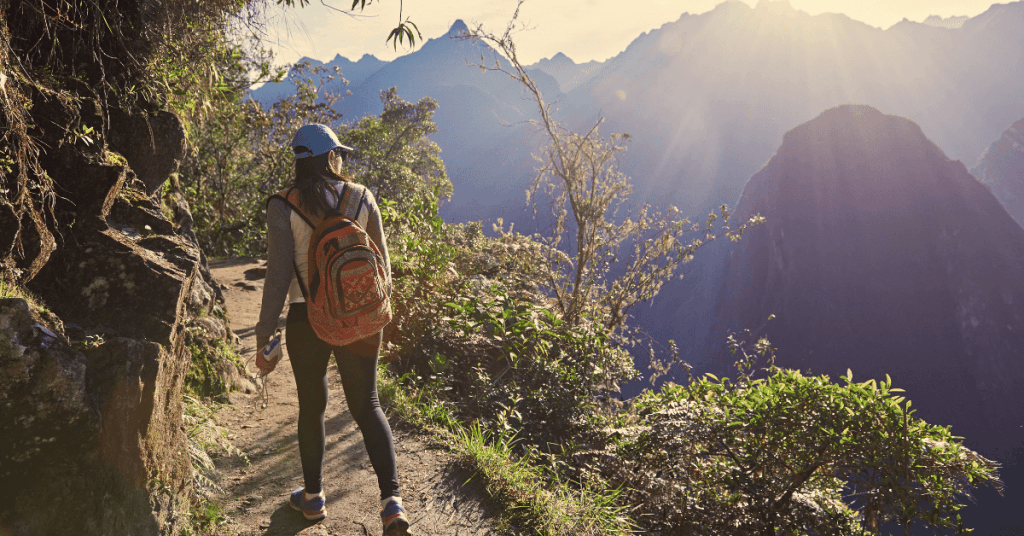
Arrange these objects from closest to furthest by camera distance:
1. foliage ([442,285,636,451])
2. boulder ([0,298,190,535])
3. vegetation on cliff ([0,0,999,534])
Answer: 1. boulder ([0,298,190,535])
2. vegetation on cliff ([0,0,999,534])
3. foliage ([442,285,636,451])

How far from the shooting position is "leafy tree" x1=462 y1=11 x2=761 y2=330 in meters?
6.43

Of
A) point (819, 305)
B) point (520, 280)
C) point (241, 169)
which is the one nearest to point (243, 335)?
point (520, 280)

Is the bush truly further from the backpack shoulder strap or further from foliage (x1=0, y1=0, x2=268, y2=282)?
foliage (x1=0, y1=0, x2=268, y2=282)

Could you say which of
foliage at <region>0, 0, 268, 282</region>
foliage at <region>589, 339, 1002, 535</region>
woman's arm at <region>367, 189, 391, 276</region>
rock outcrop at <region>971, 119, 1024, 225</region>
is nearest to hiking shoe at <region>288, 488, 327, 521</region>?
woman's arm at <region>367, 189, 391, 276</region>

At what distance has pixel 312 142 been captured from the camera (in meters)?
1.99

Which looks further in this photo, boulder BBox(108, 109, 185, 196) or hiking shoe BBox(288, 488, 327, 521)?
boulder BBox(108, 109, 185, 196)

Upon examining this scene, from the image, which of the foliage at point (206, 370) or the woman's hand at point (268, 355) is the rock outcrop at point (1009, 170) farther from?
the woman's hand at point (268, 355)

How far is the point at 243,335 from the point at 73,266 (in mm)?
3690

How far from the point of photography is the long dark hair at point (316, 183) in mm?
1906

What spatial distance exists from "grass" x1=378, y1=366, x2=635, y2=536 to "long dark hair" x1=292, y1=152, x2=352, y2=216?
193cm

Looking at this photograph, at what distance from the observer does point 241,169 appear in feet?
52.4

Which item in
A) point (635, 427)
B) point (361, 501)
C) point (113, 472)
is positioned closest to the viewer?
point (113, 472)

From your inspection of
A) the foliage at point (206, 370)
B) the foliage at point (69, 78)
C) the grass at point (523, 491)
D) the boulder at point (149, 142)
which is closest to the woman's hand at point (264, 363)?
the foliage at point (69, 78)

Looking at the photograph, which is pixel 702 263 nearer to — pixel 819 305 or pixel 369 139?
pixel 819 305
